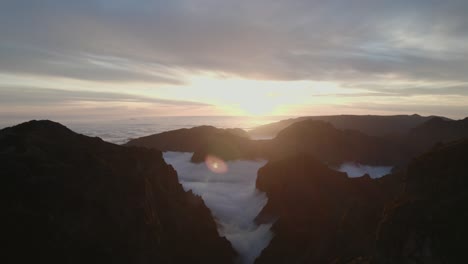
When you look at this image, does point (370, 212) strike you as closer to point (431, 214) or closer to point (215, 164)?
point (431, 214)

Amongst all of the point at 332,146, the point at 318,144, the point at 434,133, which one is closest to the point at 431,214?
the point at 318,144

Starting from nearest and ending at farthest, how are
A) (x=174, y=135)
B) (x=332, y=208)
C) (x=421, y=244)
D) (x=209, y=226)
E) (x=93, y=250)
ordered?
(x=421, y=244) < (x=93, y=250) < (x=209, y=226) < (x=332, y=208) < (x=174, y=135)

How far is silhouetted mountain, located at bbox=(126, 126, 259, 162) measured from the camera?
365 feet

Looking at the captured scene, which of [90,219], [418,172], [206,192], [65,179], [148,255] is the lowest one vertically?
[206,192]

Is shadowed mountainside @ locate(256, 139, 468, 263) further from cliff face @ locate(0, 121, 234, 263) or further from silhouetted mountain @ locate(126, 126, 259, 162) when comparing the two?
silhouetted mountain @ locate(126, 126, 259, 162)

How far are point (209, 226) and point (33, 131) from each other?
2239 cm

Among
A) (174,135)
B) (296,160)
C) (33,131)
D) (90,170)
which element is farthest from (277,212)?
(174,135)

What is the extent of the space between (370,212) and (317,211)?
12.9 meters

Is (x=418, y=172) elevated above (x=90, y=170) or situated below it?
above

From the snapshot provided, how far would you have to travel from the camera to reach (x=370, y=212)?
34750mm

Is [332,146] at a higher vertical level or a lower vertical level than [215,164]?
higher

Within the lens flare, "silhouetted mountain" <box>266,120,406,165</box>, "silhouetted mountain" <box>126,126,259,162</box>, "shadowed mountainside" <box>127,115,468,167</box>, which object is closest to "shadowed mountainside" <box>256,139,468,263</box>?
the lens flare

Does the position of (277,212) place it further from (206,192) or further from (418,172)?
(418,172)

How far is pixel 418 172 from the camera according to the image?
2239 centimetres
